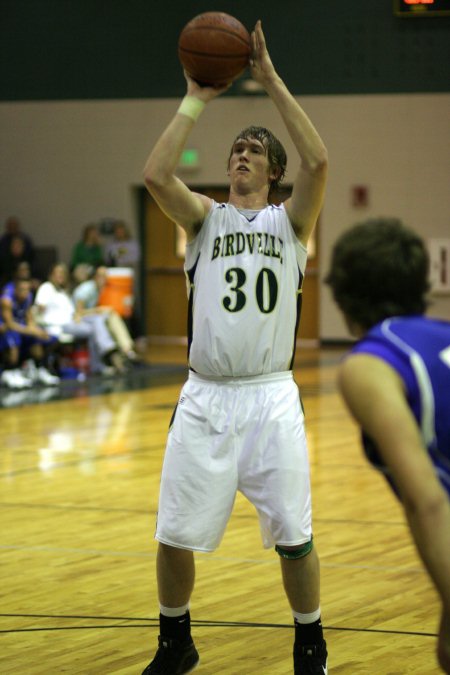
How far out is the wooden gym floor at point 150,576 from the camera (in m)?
3.78

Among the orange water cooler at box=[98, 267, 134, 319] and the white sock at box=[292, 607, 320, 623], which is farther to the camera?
the orange water cooler at box=[98, 267, 134, 319]

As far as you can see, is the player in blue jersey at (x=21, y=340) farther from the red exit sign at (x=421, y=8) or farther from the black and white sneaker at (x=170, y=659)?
the black and white sneaker at (x=170, y=659)

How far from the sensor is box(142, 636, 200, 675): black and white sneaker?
138 inches

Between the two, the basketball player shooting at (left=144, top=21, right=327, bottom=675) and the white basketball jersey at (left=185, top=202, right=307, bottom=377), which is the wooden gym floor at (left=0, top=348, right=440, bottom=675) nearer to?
the basketball player shooting at (left=144, top=21, right=327, bottom=675)

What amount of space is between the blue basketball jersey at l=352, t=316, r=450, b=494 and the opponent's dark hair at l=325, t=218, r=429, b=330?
0.09m

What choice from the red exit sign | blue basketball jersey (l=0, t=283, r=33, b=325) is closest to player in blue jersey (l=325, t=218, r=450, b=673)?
the red exit sign

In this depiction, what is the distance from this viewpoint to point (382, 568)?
16.2ft

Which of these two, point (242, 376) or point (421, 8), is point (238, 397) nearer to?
point (242, 376)

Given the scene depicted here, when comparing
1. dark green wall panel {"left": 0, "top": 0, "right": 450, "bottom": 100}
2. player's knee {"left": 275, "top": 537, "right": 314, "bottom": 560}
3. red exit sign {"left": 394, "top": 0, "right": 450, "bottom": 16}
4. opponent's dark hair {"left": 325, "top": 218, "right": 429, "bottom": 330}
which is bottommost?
player's knee {"left": 275, "top": 537, "right": 314, "bottom": 560}

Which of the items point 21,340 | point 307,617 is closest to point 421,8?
point 307,617

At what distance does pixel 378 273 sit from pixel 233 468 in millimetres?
1397

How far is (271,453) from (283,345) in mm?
344

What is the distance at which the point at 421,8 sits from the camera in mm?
7066

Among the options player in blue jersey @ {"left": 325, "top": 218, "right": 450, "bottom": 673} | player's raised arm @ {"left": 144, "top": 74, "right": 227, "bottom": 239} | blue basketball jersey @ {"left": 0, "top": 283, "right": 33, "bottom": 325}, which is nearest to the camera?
player in blue jersey @ {"left": 325, "top": 218, "right": 450, "bottom": 673}
